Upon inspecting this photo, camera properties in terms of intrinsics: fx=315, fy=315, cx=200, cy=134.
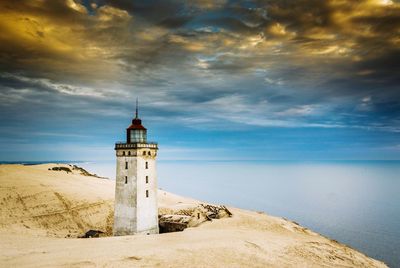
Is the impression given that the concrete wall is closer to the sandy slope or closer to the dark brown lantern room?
the dark brown lantern room

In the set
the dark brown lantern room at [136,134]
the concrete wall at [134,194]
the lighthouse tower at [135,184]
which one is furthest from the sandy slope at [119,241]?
the dark brown lantern room at [136,134]

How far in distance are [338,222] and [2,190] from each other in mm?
62217

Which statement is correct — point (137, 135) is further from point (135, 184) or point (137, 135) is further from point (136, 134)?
point (135, 184)

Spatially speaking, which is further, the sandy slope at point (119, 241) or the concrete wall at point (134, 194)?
the concrete wall at point (134, 194)

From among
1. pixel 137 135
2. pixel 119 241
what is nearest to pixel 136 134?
pixel 137 135

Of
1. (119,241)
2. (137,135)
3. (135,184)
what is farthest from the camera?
(137,135)

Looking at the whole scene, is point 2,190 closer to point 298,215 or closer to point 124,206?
point 124,206

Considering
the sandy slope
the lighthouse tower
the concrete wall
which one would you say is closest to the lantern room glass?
the lighthouse tower

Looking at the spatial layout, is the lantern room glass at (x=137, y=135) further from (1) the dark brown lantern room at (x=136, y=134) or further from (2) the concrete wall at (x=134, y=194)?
(2) the concrete wall at (x=134, y=194)

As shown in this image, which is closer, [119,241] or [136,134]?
[119,241]

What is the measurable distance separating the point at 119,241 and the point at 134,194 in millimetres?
5760

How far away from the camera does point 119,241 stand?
25266 millimetres

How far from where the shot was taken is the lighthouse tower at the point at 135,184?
30359 mm

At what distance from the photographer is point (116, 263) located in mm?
19328
